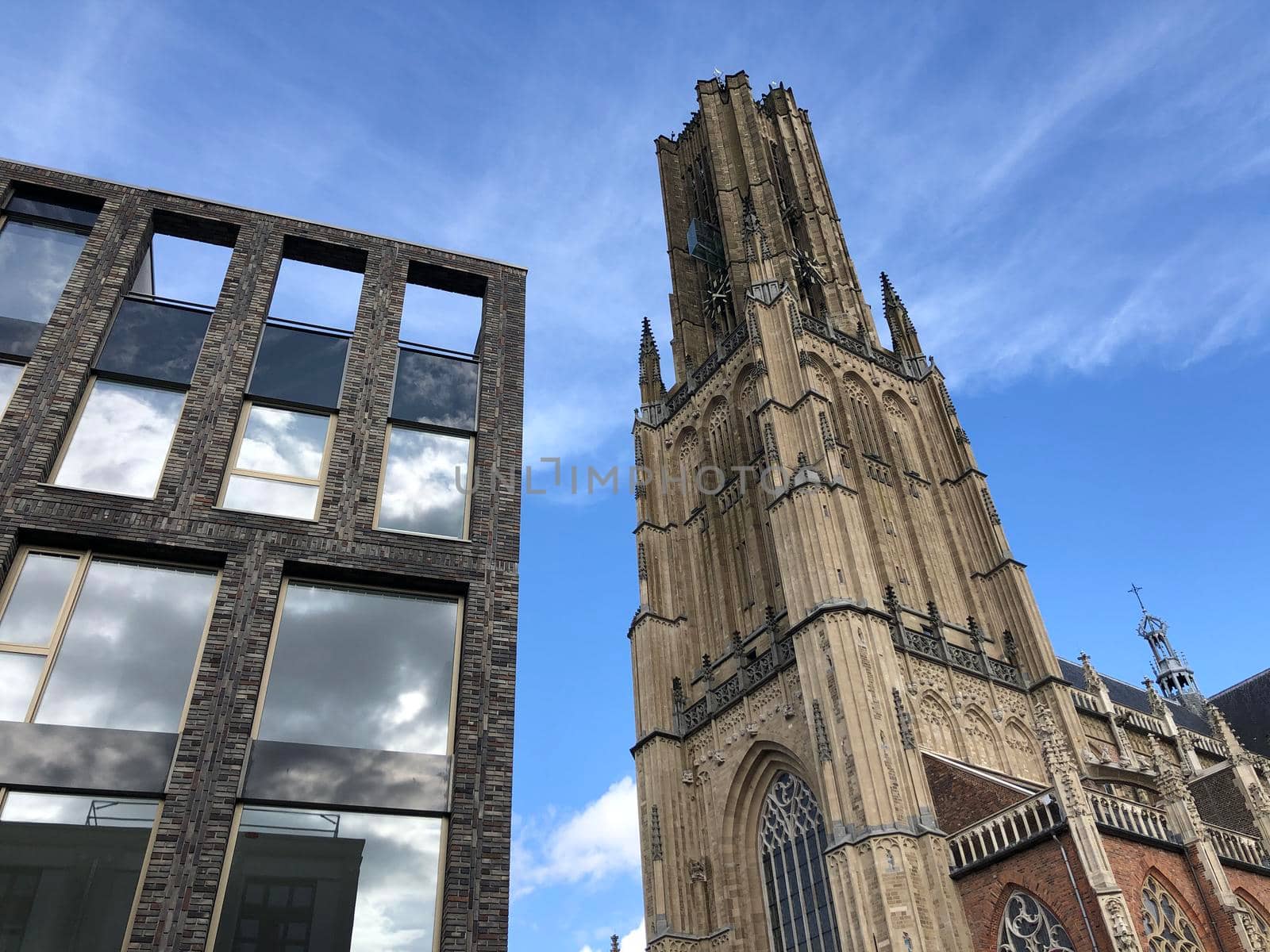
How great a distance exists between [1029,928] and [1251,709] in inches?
1338

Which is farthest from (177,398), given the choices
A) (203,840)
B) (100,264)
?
(203,840)

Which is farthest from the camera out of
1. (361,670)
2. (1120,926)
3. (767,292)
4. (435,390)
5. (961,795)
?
(767,292)

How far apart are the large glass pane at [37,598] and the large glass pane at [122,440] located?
1048 millimetres

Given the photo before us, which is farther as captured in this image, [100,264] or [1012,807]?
[1012,807]

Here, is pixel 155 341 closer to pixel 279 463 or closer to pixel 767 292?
pixel 279 463

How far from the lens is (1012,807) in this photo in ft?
69.1

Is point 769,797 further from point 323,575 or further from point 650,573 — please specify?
point 323,575

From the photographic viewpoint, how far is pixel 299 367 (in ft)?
44.9

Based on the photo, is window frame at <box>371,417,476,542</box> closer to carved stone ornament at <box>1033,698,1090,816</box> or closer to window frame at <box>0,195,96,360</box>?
window frame at <box>0,195,96,360</box>

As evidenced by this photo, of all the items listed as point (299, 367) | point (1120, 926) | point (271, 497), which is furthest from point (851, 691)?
point (271, 497)

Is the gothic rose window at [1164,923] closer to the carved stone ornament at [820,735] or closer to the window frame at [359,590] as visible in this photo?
the carved stone ornament at [820,735]

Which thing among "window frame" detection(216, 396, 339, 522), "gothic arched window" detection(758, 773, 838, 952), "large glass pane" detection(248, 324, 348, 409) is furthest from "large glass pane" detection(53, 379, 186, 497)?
"gothic arched window" detection(758, 773, 838, 952)

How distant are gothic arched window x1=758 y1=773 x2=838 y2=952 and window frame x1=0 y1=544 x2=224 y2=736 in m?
19.2

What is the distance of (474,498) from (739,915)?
64.8 ft
